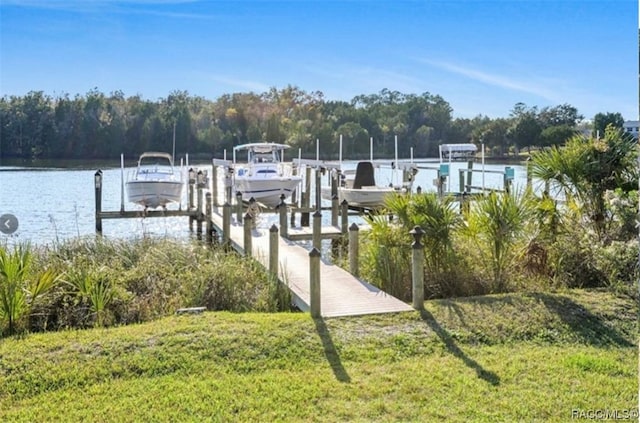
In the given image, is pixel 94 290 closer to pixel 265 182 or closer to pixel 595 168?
pixel 595 168

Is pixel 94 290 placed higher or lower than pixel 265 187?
lower

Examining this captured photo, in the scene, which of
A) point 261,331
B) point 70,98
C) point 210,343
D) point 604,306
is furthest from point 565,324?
point 70,98

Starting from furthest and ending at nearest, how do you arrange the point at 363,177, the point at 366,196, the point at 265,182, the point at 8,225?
the point at 265,182
the point at 363,177
the point at 366,196
the point at 8,225

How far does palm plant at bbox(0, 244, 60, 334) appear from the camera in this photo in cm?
645

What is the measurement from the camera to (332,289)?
789 cm

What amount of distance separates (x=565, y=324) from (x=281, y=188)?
15.6m

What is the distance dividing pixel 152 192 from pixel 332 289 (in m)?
13.6

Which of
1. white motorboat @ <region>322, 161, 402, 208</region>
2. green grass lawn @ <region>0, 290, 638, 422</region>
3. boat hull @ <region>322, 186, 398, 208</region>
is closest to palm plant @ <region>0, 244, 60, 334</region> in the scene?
green grass lawn @ <region>0, 290, 638, 422</region>

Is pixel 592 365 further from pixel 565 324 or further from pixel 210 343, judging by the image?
pixel 210 343

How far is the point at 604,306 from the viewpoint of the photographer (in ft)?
22.7

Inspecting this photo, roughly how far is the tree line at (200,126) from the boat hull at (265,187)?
119 feet

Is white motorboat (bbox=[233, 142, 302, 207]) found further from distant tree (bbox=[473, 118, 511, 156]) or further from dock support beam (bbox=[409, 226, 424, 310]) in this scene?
distant tree (bbox=[473, 118, 511, 156])

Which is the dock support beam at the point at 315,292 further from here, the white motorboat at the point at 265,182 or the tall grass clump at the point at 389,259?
the white motorboat at the point at 265,182

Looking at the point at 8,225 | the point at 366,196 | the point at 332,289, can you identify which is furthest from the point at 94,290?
the point at 366,196
